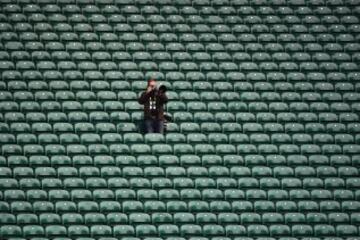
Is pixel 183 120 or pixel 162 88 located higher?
pixel 162 88

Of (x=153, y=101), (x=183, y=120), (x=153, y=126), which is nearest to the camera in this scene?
(x=153, y=101)

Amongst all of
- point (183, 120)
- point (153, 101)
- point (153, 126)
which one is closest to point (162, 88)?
point (153, 101)

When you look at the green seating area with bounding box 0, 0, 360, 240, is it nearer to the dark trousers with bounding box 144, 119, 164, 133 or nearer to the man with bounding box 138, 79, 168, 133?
the dark trousers with bounding box 144, 119, 164, 133

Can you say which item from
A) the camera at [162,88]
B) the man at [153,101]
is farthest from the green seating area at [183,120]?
the camera at [162,88]

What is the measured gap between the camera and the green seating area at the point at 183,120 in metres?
14.9

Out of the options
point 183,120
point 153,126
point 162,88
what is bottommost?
point 153,126

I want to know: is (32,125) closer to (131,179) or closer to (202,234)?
(131,179)

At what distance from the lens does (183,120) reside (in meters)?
16.4

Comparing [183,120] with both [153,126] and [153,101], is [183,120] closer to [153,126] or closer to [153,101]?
[153,126]

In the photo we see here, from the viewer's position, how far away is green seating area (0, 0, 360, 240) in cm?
1490

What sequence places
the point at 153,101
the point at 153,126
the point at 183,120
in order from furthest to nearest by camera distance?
the point at 183,120, the point at 153,126, the point at 153,101

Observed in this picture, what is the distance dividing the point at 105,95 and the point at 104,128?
0.81m

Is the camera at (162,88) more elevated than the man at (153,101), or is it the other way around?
the camera at (162,88)

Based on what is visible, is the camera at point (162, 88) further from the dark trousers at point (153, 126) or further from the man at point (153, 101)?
the dark trousers at point (153, 126)
